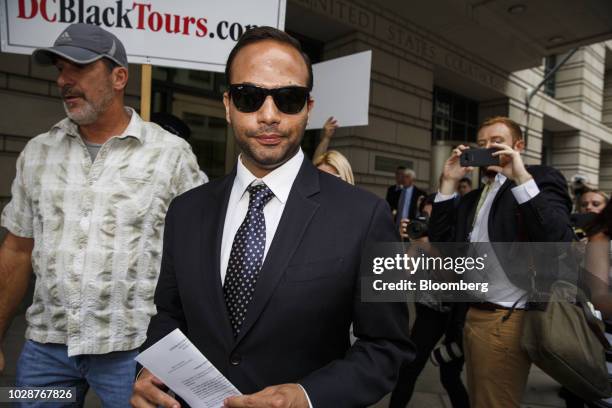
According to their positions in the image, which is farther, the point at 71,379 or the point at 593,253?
the point at 593,253

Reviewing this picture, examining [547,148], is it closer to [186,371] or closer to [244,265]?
[244,265]

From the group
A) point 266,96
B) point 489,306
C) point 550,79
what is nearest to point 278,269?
point 266,96

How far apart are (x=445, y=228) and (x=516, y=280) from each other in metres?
0.65

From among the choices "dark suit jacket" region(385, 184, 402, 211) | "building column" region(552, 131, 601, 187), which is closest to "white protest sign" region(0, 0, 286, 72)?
"dark suit jacket" region(385, 184, 402, 211)

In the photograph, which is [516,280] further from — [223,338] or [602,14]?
[602,14]

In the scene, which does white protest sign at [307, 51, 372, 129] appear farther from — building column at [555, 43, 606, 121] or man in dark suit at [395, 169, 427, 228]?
building column at [555, 43, 606, 121]

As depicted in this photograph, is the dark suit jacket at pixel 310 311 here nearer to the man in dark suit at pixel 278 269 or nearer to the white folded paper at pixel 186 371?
the man in dark suit at pixel 278 269

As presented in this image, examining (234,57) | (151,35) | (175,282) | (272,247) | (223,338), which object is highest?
(151,35)

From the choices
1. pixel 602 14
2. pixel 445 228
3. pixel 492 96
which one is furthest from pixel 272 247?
pixel 492 96

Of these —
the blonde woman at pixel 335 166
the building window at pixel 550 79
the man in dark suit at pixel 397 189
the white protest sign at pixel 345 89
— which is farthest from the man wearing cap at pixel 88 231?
the building window at pixel 550 79

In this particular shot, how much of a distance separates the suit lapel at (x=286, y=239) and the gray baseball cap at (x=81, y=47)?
1114mm

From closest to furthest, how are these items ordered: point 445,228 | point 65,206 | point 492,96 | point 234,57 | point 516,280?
point 234,57 → point 65,206 → point 516,280 → point 445,228 → point 492,96

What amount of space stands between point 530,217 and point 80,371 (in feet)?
7.85

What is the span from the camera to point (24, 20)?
2375mm
